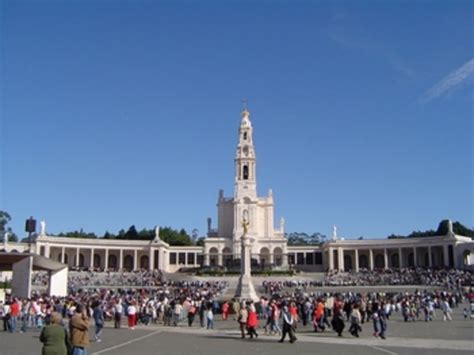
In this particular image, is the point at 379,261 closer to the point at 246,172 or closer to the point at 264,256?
the point at 264,256

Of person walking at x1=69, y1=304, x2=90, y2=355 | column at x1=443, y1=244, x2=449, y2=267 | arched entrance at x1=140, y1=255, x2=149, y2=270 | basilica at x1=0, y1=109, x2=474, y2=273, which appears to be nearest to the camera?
person walking at x1=69, y1=304, x2=90, y2=355

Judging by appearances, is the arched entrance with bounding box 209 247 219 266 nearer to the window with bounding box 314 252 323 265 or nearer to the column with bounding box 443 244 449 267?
the window with bounding box 314 252 323 265

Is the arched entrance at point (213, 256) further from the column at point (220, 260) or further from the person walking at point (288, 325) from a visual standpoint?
the person walking at point (288, 325)

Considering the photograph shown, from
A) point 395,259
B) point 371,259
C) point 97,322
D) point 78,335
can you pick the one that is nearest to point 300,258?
point 371,259

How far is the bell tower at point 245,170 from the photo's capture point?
9575 cm

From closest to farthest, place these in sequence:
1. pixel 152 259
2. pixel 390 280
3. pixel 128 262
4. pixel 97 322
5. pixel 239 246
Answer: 1. pixel 97 322
2. pixel 390 280
3. pixel 239 246
4. pixel 152 259
5. pixel 128 262

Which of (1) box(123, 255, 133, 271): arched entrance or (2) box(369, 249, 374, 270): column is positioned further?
(1) box(123, 255, 133, 271): arched entrance

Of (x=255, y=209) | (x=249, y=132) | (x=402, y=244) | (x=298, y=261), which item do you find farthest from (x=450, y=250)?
(x=249, y=132)

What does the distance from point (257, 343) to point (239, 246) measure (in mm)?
70928

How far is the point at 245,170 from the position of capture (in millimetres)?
97000

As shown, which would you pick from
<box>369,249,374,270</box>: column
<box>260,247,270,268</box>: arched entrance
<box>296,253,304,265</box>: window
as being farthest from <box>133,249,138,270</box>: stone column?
<box>369,249,374,270</box>: column

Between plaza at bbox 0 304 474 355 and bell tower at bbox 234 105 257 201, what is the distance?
71154mm

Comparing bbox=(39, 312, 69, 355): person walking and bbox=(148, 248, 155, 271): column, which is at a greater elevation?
bbox=(148, 248, 155, 271): column

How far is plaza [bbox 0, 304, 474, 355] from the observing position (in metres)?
16.3
